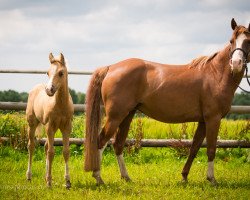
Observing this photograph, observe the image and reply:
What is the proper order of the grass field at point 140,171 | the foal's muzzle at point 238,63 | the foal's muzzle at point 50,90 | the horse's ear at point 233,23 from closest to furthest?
the foal's muzzle at point 50,90, the grass field at point 140,171, the foal's muzzle at point 238,63, the horse's ear at point 233,23

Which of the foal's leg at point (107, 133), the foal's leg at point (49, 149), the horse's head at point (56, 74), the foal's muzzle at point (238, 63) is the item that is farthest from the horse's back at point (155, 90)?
the foal's leg at point (49, 149)

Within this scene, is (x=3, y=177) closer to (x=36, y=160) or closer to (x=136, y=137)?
(x=36, y=160)

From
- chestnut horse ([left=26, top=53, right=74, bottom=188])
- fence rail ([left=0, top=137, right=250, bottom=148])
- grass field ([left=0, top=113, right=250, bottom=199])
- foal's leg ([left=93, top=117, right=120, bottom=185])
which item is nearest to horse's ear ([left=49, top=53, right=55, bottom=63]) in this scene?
chestnut horse ([left=26, top=53, right=74, bottom=188])

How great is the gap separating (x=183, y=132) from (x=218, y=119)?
2769 millimetres

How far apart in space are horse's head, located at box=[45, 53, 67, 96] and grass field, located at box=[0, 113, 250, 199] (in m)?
1.42

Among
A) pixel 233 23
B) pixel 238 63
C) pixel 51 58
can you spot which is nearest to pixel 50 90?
pixel 51 58

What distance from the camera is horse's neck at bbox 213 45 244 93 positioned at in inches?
258

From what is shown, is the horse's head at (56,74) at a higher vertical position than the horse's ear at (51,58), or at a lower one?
lower

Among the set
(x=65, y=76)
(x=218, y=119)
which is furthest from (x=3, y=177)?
(x=218, y=119)

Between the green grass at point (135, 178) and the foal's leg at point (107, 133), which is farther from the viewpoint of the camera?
the foal's leg at point (107, 133)

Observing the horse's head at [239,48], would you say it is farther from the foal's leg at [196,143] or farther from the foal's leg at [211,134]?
the foal's leg at [196,143]

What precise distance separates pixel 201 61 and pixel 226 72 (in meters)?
0.48

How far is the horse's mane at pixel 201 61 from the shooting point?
6785mm

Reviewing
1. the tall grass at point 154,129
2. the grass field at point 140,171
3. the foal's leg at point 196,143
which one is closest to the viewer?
the grass field at point 140,171
